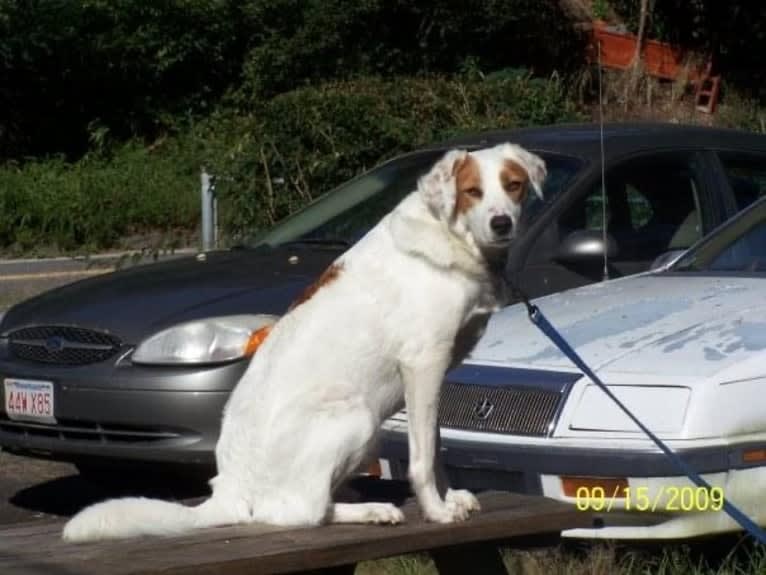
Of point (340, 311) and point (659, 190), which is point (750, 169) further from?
point (340, 311)

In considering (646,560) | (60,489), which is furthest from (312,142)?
(646,560)

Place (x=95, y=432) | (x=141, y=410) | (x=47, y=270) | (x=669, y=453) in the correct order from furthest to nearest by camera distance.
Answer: (x=47, y=270)
(x=95, y=432)
(x=141, y=410)
(x=669, y=453)

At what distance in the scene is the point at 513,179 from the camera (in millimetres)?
4703

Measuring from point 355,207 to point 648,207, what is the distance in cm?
140

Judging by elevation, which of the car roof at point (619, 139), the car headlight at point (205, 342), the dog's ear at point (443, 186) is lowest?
the car headlight at point (205, 342)

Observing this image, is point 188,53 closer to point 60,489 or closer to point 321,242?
point 60,489

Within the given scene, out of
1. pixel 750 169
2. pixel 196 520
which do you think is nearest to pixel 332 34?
pixel 750 169

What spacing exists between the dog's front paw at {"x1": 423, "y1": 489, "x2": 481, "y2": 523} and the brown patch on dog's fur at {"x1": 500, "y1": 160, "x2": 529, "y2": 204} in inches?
32.8

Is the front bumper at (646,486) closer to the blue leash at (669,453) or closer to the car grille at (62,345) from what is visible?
the blue leash at (669,453)

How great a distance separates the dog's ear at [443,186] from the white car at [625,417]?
112 cm

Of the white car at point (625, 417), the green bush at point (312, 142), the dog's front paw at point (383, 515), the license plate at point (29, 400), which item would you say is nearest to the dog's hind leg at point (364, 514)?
the dog's front paw at point (383, 515)

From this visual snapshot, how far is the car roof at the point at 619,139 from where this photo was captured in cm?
777

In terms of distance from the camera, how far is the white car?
5.32 m

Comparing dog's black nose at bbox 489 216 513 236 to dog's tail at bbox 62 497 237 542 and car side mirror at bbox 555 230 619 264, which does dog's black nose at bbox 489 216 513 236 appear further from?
car side mirror at bbox 555 230 619 264
